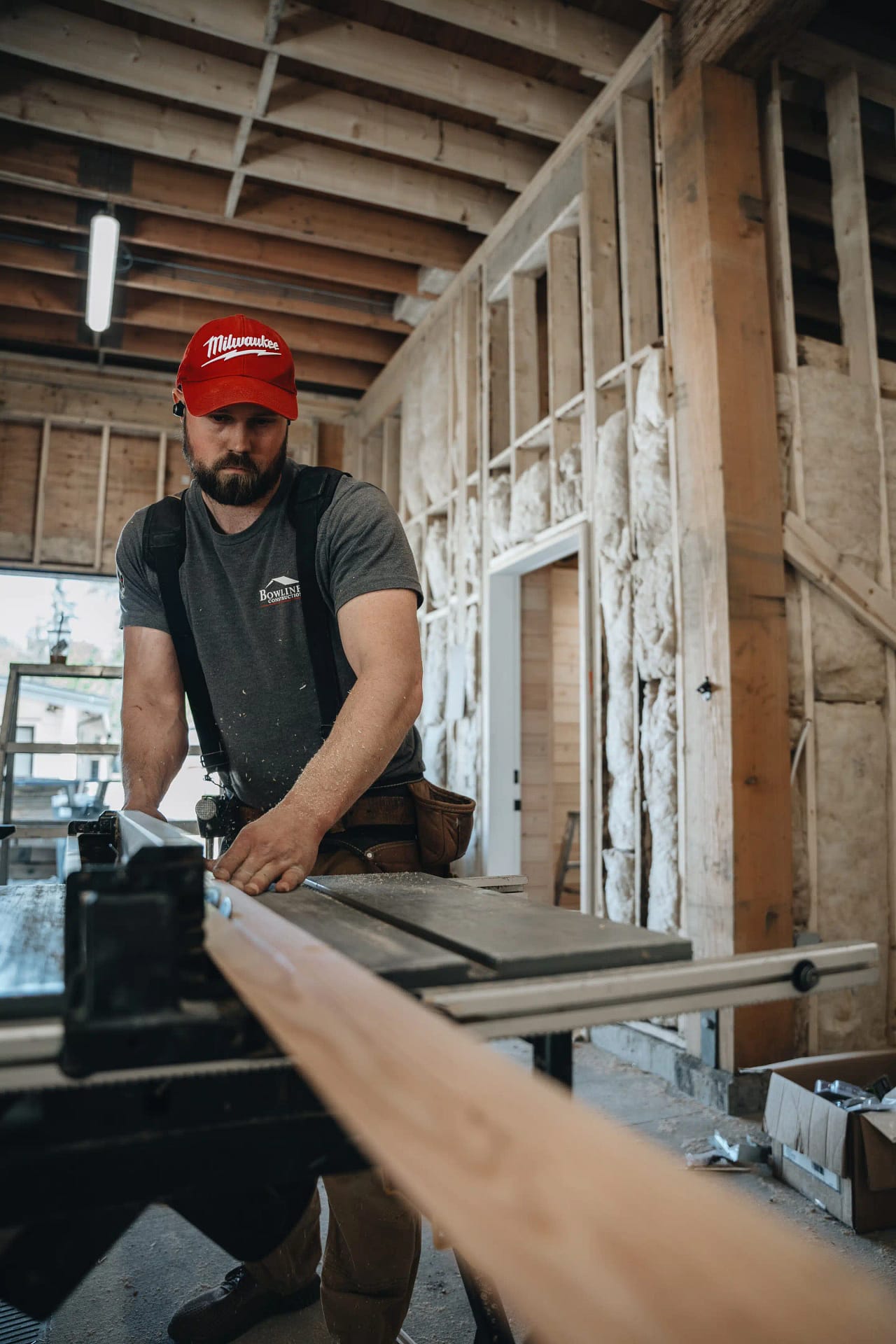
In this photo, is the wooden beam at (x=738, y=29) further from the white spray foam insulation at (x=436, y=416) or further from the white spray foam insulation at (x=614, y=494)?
the white spray foam insulation at (x=436, y=416)

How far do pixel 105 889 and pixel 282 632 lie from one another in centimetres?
115

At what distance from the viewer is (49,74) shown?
13.6 ft

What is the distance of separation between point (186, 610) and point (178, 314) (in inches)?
197

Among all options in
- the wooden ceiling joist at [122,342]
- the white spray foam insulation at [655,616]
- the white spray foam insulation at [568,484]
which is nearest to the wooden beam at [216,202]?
the wooden ceiling joist at [122,342]

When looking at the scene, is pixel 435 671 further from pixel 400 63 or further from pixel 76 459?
pixel 76 459

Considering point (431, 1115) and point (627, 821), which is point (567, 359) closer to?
point (627, 821)

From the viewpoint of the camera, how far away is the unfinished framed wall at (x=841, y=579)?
10.1 feet

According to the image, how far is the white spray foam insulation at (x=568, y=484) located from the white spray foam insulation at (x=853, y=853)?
1519mm

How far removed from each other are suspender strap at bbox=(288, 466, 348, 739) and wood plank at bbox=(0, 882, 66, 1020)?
2.04 ft

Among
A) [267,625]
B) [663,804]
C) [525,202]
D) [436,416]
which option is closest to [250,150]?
[525,202]

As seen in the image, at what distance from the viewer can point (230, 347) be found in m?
1.72

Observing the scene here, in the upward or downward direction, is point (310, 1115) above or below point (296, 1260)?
above

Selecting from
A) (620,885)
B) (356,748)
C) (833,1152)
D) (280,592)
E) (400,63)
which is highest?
(400,63)

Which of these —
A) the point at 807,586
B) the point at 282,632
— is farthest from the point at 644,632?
the point at 282,632
